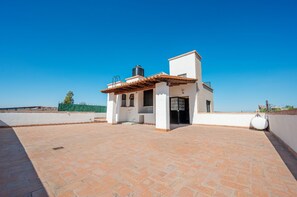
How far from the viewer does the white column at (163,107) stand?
695 cm

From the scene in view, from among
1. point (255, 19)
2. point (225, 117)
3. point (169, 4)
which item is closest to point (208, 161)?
point (225, 117)

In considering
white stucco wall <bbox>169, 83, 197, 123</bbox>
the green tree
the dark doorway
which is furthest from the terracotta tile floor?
the green tree

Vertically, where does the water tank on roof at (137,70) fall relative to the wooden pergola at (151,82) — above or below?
above

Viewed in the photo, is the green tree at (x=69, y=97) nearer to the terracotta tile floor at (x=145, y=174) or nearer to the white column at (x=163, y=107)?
the white column at (x=163, y=107)

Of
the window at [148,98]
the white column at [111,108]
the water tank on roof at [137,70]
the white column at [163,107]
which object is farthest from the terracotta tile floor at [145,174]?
the water tank on roof at [137,70]

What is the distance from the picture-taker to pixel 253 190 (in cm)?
180

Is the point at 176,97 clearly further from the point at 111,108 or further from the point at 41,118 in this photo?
the point at 41,118

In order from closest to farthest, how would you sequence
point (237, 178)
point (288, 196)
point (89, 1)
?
point (288, 196)
point (237, 178)
point (89, 1)

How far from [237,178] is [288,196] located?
1.95 ft

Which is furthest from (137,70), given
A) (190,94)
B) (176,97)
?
(190,94)

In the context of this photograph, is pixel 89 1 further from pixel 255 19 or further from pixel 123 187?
pixel 255 19

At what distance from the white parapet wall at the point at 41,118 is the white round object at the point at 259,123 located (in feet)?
45.8

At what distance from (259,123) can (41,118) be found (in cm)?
1613

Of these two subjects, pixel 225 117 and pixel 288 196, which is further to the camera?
pixel 225 117
